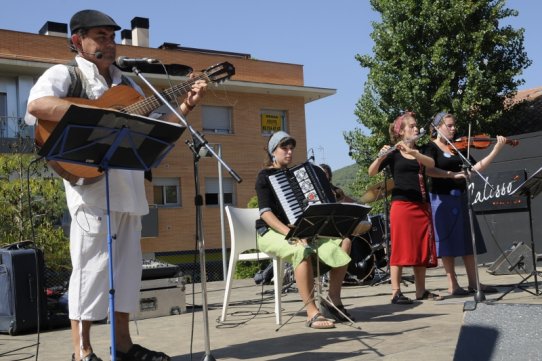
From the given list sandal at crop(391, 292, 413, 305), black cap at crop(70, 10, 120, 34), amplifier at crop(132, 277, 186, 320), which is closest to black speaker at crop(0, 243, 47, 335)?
amplifier at crop(132, 277, 186, 320)

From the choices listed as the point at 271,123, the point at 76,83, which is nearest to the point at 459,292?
the point at 76,83

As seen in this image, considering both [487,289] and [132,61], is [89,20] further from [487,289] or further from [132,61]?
[487,289]

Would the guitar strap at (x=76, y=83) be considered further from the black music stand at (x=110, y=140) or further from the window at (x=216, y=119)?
the window at (x=216, y=119)

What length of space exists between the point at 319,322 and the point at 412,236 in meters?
2.00

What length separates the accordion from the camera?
5.67 m

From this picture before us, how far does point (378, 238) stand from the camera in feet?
35.2

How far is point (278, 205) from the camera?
19.1 ft

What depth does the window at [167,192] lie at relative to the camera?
88.9 ft

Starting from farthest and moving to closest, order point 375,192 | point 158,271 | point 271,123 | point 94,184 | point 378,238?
point 271,123, point 378,238, point 375,192, point 158,271, point 94,184

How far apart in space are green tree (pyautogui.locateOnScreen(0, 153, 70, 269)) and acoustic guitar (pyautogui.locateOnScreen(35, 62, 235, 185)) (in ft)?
35.2

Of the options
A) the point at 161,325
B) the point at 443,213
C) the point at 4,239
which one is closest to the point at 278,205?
the point at 161,325

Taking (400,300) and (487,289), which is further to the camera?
(487,289)

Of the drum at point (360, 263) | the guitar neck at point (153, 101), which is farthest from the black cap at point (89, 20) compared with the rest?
the drum at point (360, 263)

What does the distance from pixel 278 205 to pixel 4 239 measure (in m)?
9.76
